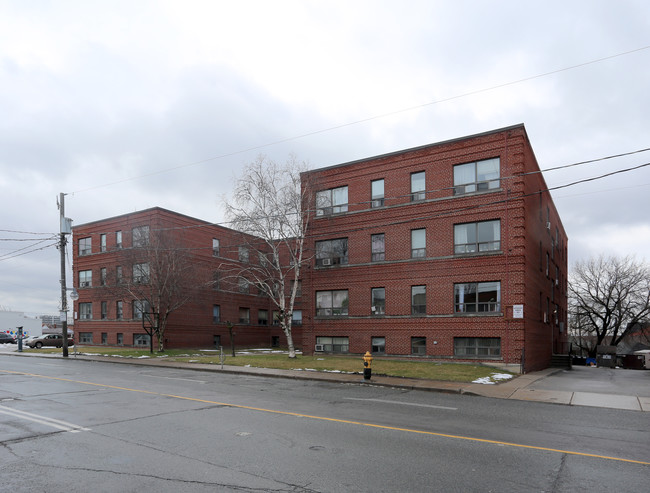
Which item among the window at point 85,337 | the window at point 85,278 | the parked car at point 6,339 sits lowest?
the parked car at point 6,339

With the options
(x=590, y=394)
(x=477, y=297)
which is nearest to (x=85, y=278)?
(x=477, y=297)

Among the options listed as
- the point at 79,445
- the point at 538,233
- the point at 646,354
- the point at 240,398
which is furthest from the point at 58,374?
the point at 646,354

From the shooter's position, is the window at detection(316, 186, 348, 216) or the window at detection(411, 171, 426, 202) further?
the window at detection(316, 186, 348, 216)

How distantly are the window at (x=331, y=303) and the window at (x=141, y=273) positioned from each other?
1271 centimetres

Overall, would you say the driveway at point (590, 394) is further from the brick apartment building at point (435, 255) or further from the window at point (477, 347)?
the brick apartment building at point (435, 255)

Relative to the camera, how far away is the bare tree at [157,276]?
1302 inches

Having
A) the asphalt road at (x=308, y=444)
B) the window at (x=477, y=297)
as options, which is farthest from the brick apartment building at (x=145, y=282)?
the asphalt road at (x=308, y=444)

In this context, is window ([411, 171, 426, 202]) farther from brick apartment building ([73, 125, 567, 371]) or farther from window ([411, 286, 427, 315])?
window ([411, 286, 427, 315])

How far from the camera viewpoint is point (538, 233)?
28484mm

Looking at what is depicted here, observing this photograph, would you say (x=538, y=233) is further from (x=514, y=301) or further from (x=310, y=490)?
(x=310, y=490)

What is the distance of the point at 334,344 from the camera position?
2919 centimetres

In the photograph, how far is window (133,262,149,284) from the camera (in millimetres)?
33884

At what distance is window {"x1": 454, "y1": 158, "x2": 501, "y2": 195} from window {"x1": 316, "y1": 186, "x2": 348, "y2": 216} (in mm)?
6813

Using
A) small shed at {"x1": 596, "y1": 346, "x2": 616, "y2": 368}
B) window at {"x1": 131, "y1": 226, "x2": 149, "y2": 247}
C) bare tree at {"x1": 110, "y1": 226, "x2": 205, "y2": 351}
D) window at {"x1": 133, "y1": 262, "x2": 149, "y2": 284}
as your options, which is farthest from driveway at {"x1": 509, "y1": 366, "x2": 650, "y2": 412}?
window at {"x1": 131, "y1": 226, "x2": 149, "y2": 247}
